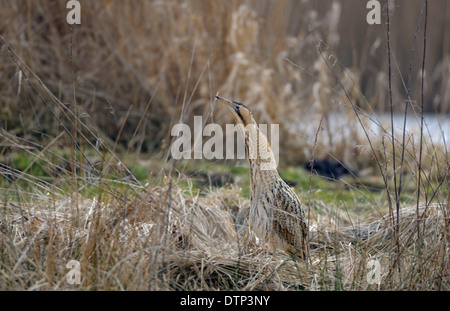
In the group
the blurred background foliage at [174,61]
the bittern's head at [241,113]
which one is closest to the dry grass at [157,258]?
the bittern's head at [241,113]

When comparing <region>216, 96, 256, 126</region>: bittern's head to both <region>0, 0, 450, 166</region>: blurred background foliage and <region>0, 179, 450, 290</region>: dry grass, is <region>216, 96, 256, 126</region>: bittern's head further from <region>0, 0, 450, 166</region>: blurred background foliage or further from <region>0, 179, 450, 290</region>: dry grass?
<region>0, 0, 450, 166</region>: blurred background foliage

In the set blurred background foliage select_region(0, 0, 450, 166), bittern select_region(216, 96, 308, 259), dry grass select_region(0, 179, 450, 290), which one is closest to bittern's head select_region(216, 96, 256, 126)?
bittern select_region(216, 96, 308, 259)

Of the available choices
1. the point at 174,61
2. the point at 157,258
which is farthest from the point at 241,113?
the point at 174,61

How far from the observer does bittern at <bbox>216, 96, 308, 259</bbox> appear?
9.39 ft

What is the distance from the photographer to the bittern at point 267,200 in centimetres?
286

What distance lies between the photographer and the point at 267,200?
289cm

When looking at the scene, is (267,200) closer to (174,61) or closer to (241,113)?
(241,113)

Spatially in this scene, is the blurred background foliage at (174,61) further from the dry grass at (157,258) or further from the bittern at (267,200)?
the dry grass at (157,258)

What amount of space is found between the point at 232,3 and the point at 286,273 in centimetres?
433

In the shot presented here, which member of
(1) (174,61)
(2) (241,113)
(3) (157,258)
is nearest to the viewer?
(3) (157,258)

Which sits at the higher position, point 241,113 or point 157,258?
point 241,113
